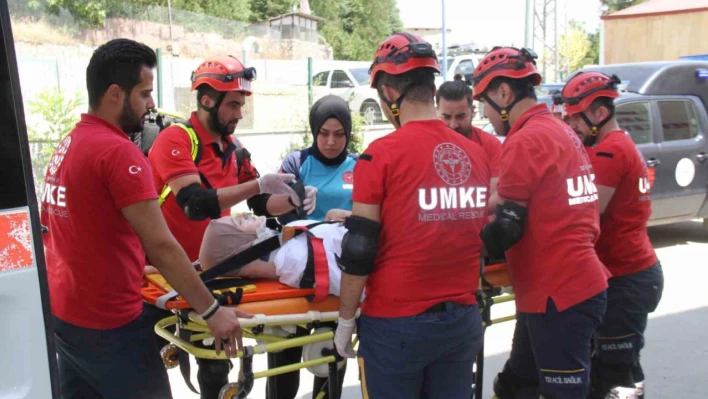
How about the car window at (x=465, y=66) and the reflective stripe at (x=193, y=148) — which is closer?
the reflective stripe at (x=193, y=148)

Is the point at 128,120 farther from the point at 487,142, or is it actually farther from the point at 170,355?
the point at 487,142

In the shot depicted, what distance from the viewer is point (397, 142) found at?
8.61ft

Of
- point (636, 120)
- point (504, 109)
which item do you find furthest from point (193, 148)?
point (636, 120)

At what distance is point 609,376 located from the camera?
3904 millimetres

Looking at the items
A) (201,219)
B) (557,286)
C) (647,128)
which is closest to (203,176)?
(201,219)

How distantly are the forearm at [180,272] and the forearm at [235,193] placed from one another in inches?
35.2

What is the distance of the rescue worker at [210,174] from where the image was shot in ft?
11.6

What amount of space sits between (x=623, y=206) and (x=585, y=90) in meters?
0.71

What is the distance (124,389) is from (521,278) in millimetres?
1859

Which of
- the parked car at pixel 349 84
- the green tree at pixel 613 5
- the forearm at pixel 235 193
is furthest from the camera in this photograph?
the green tree at pixel 613 5

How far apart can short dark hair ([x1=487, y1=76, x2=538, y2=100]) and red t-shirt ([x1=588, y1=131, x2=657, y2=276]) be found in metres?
0.67

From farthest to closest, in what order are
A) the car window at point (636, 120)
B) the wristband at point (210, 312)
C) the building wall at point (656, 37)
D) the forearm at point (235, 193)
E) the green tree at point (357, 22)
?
the green tree at point (357, 22)
the building wall at point (656, 37)
the car window at point (636, 120)
the forearm at point (235, 193)
the wristband at point (210, 312)

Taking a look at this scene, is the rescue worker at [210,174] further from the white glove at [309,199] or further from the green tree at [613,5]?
the green tree at [613,5]

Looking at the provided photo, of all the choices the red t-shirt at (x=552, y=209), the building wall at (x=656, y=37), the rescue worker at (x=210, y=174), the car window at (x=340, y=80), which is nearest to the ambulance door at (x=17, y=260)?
the rescue worker at (x=210, y=174)
